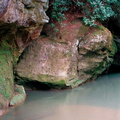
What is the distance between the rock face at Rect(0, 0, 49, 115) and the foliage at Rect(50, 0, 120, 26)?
1270mm

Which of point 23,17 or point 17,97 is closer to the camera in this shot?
point 23,17

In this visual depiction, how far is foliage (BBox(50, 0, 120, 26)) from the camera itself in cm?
674

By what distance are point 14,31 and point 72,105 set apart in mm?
2305

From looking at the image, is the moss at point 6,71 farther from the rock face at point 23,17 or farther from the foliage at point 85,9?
the foliage at point 85,9

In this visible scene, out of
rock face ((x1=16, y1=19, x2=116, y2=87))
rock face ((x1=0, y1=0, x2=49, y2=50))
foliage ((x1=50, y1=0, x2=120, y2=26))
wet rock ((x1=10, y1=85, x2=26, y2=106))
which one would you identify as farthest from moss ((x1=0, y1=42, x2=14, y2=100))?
foliage ((x1=50, y1=0, x2=120, y2=26))

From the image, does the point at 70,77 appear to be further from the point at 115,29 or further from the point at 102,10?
the point at 115,29

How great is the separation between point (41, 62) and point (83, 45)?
1489 mm

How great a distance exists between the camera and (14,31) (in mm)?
5176

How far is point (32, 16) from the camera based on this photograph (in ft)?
16.4

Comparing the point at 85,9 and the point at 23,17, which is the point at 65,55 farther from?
the point at 23,17

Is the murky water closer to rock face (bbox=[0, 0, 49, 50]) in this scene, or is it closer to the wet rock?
the wet rock

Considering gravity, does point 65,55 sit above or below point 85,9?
below

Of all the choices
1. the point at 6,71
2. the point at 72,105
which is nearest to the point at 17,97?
the point at 6,71

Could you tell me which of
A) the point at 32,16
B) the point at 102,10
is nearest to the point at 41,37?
the point at 32,16
